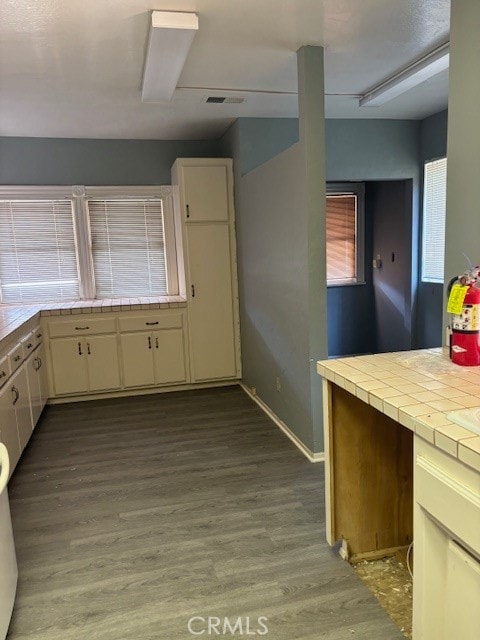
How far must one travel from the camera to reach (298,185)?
2740 mm

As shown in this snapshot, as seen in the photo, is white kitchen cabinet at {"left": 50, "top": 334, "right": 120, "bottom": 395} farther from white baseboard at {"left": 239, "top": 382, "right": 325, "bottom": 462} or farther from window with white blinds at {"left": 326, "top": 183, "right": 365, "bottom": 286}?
window with white blinds at {"left": 326, "top": 183, "right": 365, "bottom": 286}

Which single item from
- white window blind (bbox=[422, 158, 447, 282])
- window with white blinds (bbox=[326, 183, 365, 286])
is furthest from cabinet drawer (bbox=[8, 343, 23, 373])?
white window blind (bbox=[422, 158, 447, 282])

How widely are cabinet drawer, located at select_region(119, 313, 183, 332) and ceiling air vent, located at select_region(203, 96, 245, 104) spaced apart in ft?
6.07

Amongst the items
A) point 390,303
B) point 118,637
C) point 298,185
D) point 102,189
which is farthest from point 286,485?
point 102,189

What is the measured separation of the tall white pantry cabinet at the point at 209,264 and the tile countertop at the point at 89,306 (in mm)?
266

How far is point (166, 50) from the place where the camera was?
2.33 metres

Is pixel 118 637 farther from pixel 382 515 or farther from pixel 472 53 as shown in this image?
pixel 472 53

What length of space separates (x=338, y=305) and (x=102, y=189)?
9.43 ft

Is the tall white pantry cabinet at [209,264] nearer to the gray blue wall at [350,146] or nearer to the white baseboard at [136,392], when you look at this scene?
the white baseboard at [136,392]

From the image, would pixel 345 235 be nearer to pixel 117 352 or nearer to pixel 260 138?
pixel 260 138

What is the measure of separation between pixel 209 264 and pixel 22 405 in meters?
1.99

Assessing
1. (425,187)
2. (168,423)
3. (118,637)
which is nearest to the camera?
(118,637)

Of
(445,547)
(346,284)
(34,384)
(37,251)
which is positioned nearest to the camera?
(445,547)

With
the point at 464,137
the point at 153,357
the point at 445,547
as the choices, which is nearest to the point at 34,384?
the point at 153,357
